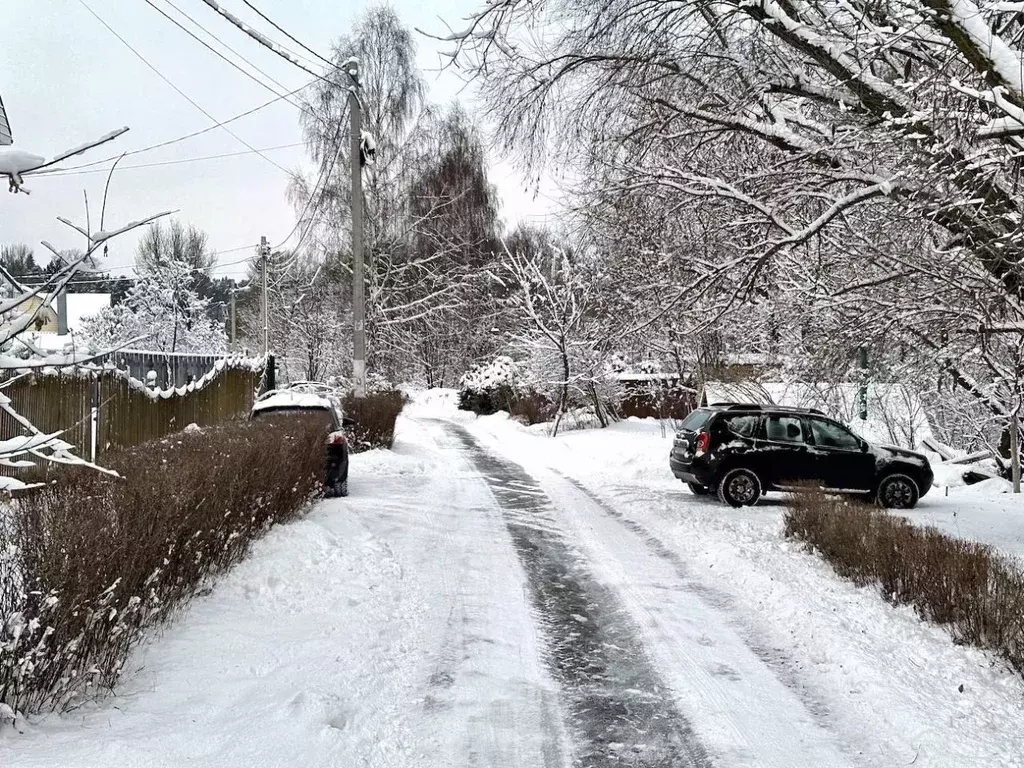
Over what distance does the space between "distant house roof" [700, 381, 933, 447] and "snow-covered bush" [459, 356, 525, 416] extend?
13.9 m

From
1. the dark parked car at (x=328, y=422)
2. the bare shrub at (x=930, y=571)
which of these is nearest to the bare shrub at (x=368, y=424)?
the dark parked car at (x=328, y=422)

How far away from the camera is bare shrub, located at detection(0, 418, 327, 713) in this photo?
3883 millimetres

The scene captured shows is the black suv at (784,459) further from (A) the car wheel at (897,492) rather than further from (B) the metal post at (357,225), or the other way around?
(B) the metal post at (357,225)

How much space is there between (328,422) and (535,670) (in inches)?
312

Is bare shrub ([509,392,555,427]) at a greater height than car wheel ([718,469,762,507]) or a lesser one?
greater

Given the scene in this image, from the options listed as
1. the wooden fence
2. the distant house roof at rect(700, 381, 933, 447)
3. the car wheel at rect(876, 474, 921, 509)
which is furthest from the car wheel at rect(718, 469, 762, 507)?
the wooden fence

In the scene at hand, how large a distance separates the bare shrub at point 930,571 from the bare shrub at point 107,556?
526cm

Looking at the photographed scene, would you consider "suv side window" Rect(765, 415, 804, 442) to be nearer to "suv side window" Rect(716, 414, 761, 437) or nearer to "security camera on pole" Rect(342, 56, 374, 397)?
"suv side window" Rect(716, 414, 761, 437)

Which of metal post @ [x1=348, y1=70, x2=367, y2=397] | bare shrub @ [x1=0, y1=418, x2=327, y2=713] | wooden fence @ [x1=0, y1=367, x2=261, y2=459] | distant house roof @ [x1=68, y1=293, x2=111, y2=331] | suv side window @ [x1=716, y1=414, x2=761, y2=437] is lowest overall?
bare shrub @ [x1=0, y1=418, x2=327, y2=713]

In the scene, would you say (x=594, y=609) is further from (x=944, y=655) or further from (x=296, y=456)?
(x=296, y=456)

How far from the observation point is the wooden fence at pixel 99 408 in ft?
31.1

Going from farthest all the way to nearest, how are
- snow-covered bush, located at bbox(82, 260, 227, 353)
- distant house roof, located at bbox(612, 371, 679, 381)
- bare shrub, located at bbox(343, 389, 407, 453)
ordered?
snow-covered bush, located at bbox(82, 260, 227, 353) → distant house roof, located at bbox(612, 371, 679, 381) → bare shrub, located at bbox(343, 389, 407, 453)

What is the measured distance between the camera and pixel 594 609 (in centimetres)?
686

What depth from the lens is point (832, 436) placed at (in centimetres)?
1349
